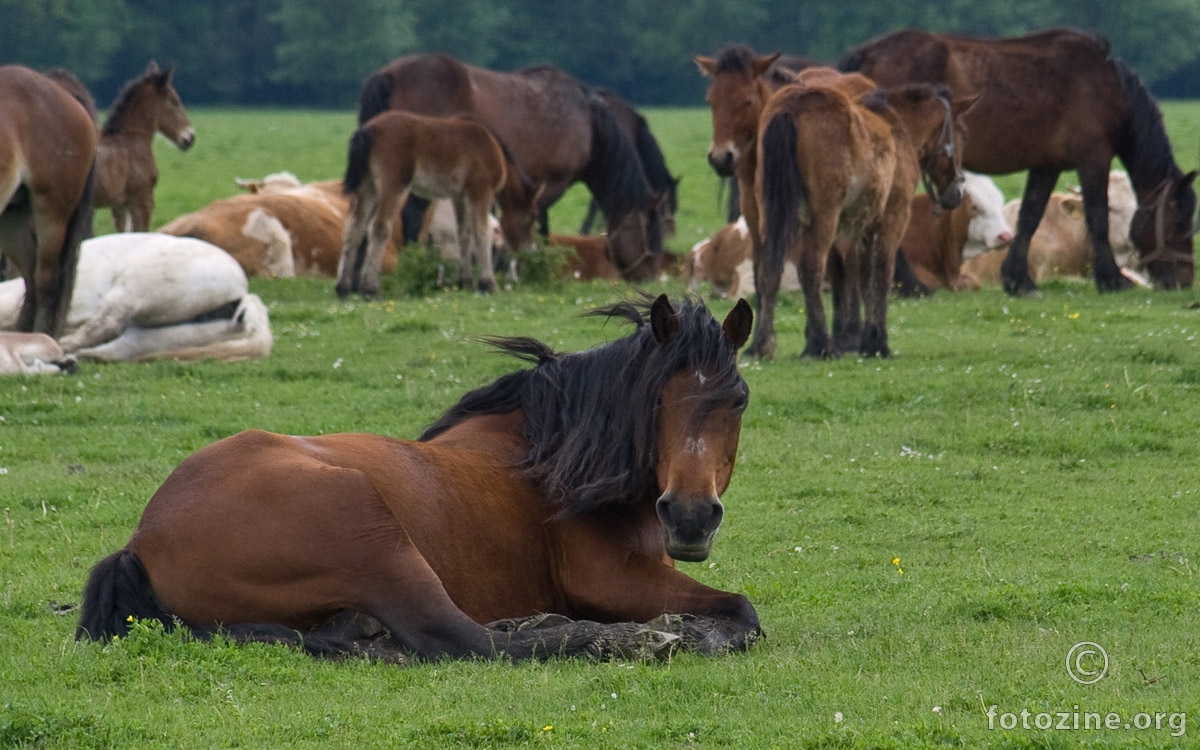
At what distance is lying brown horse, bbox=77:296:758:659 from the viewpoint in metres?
4.89

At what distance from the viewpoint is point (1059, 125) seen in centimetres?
1616

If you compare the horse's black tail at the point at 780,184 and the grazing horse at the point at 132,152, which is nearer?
the horse's black tail at the point at 780,184

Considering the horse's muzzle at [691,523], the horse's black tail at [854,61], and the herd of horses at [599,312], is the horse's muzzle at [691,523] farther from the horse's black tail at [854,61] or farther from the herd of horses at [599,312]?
the horse's black tail at [854,61]

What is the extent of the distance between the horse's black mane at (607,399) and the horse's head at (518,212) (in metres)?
11.9

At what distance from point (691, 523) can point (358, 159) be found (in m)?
11.8

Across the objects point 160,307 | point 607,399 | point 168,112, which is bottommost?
point 160,307

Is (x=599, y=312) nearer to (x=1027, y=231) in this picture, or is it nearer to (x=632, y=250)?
(x=1027, y=231)

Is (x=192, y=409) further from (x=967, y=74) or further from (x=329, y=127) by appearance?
(x=329, y=127)

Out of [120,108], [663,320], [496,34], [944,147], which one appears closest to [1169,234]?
[944,147]

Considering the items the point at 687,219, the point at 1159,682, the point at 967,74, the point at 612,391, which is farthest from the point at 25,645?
the point at 687,219

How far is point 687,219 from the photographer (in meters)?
26.8

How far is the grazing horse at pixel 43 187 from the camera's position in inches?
445

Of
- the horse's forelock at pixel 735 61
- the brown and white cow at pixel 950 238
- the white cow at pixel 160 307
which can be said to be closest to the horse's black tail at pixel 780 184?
the horse's forelock at pixel 735 61

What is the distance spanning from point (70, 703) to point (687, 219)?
75.2ft
